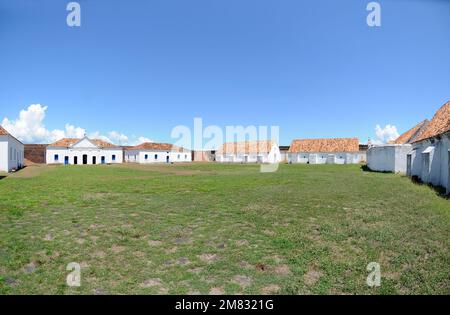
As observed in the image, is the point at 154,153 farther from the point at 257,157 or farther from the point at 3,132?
Answer: the point at 3,132

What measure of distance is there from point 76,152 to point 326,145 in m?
46.7

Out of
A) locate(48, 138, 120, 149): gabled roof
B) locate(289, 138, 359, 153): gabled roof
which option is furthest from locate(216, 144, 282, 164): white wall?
locate(48, 138, 120, 149): gabled roof

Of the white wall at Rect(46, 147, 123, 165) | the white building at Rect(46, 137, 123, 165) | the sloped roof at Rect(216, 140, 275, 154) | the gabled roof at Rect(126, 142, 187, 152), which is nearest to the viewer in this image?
the white wall at Rect(46, 147, 123, 165)

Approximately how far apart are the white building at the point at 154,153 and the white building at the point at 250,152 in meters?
9.89

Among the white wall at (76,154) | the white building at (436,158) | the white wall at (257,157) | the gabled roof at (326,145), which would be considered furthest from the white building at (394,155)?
the white wall at (76,154)

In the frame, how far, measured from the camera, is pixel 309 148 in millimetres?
52844

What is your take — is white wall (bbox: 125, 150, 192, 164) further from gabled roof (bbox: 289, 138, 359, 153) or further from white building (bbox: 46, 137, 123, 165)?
gabled roof (bbox: 289, 138, 359, 153)

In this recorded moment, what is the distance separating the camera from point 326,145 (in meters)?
51.8

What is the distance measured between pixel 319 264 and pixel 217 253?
5.48 ft

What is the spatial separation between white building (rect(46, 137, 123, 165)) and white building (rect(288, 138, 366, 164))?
122 ft

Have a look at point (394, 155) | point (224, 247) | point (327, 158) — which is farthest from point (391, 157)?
point (327, 158)

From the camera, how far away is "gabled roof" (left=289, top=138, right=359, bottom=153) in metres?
50.2
